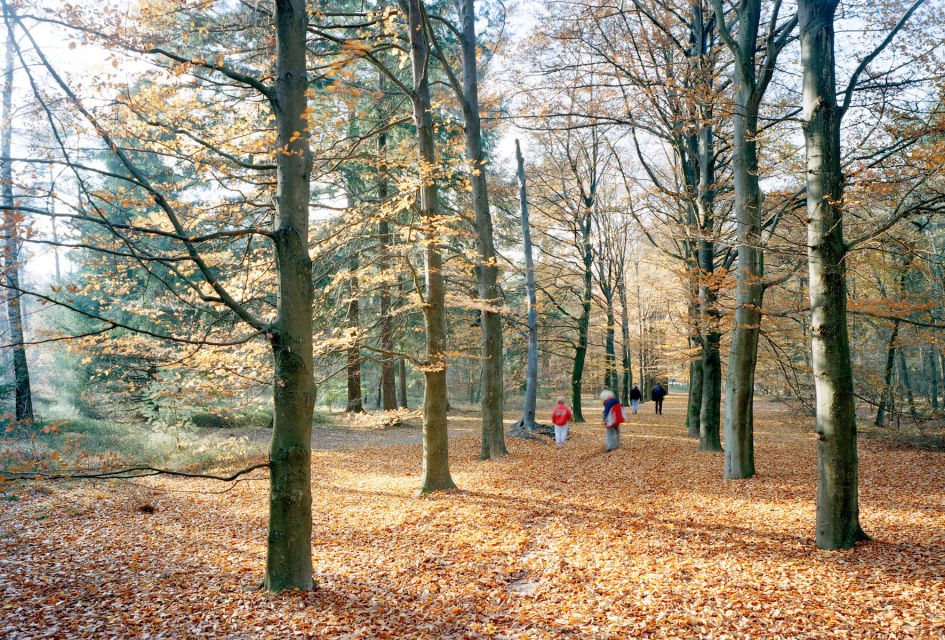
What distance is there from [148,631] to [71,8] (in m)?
4.94

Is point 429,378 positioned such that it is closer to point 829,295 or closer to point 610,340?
point 829,295

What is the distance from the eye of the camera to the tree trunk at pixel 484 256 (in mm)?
10797

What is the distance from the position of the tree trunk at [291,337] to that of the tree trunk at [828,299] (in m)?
4.98

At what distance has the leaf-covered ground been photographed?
396 cm

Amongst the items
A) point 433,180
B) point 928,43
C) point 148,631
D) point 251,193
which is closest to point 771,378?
point 928,43

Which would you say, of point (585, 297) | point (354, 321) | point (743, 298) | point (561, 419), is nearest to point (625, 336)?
point (585, 297)

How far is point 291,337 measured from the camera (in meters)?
4.33

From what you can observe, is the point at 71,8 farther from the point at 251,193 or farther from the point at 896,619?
the point at 896,619

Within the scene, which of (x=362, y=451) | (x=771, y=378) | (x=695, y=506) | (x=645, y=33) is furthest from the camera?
(x=771, y=378)

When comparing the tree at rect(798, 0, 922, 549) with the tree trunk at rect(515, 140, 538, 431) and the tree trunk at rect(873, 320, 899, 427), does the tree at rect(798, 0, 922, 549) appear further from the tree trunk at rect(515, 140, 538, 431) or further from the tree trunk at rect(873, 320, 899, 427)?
the tree trunk at rect(515, 140, 538, 431)

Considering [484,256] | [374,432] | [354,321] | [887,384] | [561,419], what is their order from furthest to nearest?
[374,432] → [887,384] → [561,419] → [354,321] → [484,256]

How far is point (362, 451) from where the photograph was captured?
555 inches

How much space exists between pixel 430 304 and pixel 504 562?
4162 mm

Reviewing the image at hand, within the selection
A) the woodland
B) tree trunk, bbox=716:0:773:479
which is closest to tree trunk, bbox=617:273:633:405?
the woodland
